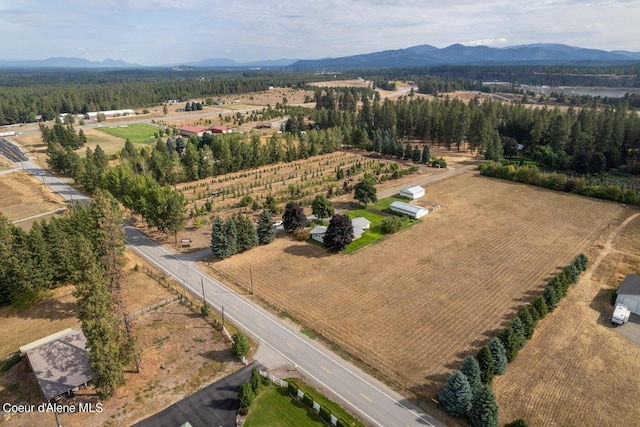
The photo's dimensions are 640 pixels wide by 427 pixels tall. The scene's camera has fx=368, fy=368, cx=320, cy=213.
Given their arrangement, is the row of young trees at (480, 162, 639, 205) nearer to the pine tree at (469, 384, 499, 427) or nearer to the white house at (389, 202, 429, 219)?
the white house at (389, 202, 429, 219)

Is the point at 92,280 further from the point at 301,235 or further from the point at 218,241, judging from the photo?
the point at 301,235

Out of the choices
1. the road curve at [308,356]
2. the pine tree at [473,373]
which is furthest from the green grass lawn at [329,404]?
the pine tree at [473,373]

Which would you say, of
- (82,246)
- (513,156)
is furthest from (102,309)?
(513,156)

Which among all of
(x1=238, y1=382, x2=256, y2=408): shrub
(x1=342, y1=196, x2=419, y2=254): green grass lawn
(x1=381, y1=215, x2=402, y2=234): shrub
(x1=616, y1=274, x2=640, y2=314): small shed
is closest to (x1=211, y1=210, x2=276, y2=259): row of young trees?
(x1=342, y1=196, x2=419, y2=254): green grass lawn

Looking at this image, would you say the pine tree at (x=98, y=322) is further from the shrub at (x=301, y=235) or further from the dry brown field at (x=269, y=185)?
the shrub at (x=301, y=235)

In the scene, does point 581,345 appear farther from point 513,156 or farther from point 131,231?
point 513,156

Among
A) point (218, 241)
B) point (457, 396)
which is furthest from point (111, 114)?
point (457, 396)

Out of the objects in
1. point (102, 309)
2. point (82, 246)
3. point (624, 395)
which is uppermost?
point (82, 246)
